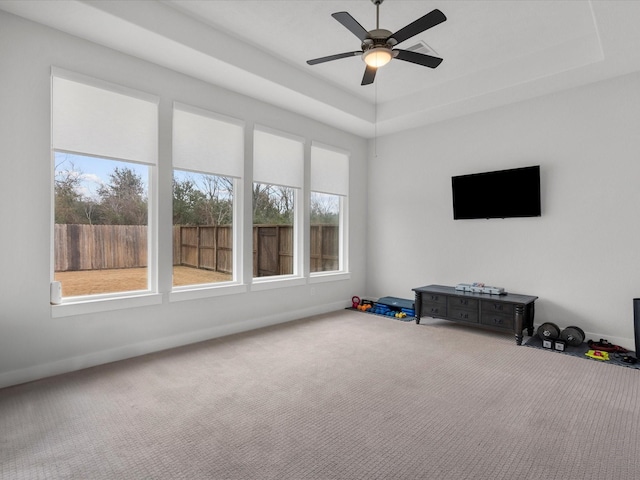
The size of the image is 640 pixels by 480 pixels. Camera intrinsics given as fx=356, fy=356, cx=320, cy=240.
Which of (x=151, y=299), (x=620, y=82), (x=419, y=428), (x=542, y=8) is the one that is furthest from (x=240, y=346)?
(x=620, y=82)

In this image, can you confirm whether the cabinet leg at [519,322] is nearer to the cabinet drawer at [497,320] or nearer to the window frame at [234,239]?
the cabinet drawer at [497,320]

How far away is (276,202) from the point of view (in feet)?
17.0

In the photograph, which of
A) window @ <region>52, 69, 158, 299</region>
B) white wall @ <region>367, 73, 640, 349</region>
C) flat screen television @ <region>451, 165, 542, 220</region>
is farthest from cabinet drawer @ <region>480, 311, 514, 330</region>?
window @ <region>52, 69, 158, 299</region>

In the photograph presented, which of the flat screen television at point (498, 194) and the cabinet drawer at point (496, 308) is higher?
the flat screen television at point (498, 194)

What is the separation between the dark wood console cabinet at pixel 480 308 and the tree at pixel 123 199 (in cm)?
373

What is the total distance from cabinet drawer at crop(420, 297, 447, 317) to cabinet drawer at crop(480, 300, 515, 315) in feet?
1.64

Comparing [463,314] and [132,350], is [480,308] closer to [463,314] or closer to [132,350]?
[463,314]

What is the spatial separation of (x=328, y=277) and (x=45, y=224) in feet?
12.3

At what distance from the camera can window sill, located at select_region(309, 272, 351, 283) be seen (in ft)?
18.3

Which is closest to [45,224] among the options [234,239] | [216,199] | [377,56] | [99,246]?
[99,246]

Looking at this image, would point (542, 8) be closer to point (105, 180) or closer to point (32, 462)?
point (105, 180)

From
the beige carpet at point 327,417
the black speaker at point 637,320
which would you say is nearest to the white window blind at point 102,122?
the beige carpet at point 327,417

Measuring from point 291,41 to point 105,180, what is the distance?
7.99ft

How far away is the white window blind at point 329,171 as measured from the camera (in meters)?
5.64
